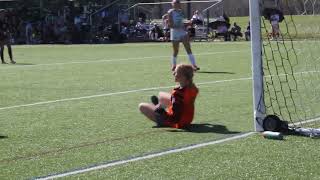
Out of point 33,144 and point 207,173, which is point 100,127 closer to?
Result: point 33,144

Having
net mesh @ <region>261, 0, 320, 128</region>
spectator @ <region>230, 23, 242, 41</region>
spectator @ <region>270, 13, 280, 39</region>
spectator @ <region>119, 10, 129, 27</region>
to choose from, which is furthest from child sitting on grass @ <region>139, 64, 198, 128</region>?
spectator @ <region>119, 10, 129, 27</region>

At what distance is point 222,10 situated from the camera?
149 feet

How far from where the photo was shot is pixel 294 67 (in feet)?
52.3

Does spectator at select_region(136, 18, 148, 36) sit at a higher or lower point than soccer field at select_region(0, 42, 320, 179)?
lower

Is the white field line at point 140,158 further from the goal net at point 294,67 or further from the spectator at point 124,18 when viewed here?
the spectator at point 124,18

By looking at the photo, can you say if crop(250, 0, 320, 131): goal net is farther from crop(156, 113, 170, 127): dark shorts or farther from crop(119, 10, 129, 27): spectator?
crop(119, 10, 129, 27): spectator

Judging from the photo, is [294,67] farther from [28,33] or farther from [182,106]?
[28,33]

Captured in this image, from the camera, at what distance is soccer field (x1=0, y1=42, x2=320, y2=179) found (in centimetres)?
643

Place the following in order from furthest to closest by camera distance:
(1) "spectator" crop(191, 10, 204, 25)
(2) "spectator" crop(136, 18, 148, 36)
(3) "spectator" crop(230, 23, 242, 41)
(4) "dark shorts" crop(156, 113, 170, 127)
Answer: (2) "spectator" crop(136, 18, 148, 36)
(1) "spectator" crop(191, 10, 204, 25)
(3) "spectator" crop(230, 23, 242, 41)
(4) "dark shorts" crop(156, 113, 170, 127)

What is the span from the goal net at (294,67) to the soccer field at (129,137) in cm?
54

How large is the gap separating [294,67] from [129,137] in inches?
335

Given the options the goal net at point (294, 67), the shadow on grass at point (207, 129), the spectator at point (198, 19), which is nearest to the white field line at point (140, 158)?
the shadow on grass at point (207, 129)

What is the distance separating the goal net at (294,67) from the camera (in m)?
8.27

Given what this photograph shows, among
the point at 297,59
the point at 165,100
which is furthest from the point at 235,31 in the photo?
the point at 165,100
